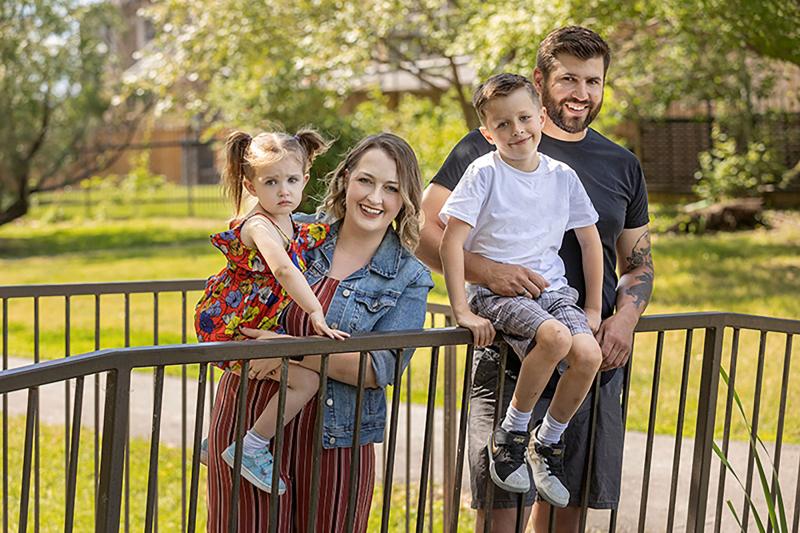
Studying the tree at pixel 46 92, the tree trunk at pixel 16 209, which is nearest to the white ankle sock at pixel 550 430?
the tree at pixel 46 92

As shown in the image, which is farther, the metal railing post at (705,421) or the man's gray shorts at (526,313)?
the metal railing post at (705,421)

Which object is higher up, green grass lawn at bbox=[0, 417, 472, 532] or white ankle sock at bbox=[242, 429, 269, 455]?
white ankle sock at bbox=[242, 429, 269, 455]

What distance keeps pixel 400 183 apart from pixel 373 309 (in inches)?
14.0

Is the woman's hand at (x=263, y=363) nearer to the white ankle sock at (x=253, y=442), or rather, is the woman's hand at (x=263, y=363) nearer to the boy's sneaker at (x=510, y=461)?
the white ankle sock at (x=253, y=442)

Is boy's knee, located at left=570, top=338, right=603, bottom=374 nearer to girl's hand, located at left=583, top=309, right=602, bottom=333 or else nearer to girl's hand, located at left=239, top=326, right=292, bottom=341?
girl's hand, located at left=583, top=309, right=602, bottom=333

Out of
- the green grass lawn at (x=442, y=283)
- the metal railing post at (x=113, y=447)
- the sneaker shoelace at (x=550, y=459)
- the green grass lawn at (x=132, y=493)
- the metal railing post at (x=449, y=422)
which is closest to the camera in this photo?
the metal railing post at (x=113, y=447)

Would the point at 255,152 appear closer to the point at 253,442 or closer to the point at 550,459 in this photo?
the point at 253,442

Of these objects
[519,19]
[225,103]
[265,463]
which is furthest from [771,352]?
[225,103]

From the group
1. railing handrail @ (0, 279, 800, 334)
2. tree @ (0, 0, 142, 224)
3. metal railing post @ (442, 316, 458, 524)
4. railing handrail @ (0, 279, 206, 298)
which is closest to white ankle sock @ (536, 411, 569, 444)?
railing handrail @ (0, 279, 800, 334)

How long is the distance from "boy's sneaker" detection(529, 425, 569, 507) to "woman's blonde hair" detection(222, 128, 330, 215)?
1.08 meters

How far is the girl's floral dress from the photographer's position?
3404 mm

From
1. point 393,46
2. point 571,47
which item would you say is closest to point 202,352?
point 571,47

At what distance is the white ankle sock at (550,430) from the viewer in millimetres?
3596

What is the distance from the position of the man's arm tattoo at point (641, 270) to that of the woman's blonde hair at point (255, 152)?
1.10 metres
